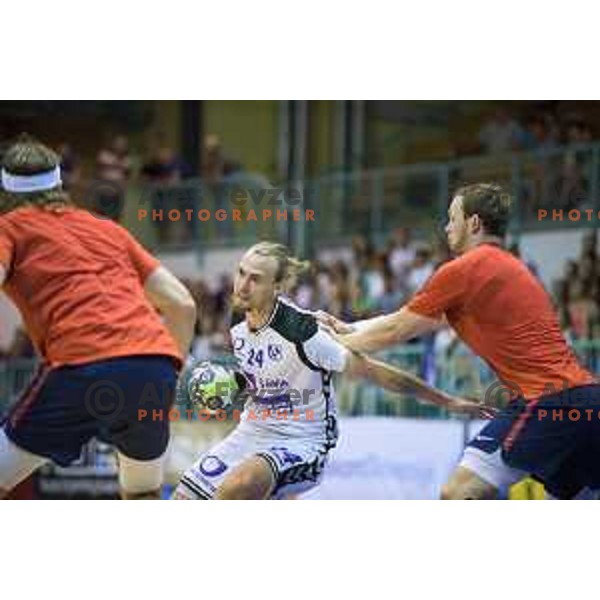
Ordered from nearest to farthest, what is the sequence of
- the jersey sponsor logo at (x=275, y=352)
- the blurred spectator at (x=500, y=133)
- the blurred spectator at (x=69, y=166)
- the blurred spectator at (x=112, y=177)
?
the jersey sponsor logo at (x=275, y=352) < the blurred spectator at (x=112, y=177) < the blurred spectator at (x=69, y=166) < the blurred spectator at (x=500, y=133)

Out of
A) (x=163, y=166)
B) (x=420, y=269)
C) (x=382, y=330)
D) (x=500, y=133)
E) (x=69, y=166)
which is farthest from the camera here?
(x=500, y=133)

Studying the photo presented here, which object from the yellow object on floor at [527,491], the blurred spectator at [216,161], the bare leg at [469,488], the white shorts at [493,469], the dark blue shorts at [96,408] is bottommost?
the yellow object on floor at [527,491]

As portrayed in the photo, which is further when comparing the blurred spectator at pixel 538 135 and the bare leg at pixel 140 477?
the blurred spectator at pixel 538 135

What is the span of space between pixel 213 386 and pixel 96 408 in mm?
1295

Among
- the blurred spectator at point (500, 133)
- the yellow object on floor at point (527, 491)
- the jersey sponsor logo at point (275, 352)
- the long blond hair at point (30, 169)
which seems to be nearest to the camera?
the long blond hair at point (30, 169)

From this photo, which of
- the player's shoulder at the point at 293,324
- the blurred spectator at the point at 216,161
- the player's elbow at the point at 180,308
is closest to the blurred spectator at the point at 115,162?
the blurred spectator at the point at 216,161

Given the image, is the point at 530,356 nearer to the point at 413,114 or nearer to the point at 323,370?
the point at 323,370

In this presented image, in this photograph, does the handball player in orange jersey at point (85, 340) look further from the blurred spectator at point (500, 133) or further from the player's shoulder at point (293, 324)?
the blurred spectator at point (500, 133)

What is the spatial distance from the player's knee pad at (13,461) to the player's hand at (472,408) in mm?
1868

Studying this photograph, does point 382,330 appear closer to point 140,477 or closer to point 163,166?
point 140,477

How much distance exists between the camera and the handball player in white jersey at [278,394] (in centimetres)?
613

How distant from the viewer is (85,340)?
5195 mm

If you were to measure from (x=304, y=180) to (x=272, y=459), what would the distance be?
357 cm

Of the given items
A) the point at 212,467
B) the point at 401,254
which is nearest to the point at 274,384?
the point at 212,467
